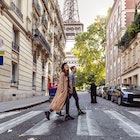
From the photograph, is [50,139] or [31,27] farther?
[31,27]

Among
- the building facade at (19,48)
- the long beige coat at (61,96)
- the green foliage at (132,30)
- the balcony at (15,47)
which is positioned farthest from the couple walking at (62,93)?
the green foliage at (132,30)

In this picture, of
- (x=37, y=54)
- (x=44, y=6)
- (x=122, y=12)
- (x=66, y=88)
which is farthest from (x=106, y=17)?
(x=66, y=88)

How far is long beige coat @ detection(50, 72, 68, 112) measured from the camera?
25.9 ft

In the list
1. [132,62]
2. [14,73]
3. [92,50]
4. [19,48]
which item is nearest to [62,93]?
[14,73]

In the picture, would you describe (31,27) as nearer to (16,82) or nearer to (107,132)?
(16,82)

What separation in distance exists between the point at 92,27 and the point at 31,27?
1204 inches

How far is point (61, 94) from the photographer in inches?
315

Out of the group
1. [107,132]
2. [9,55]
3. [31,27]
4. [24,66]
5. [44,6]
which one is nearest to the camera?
[107,132]

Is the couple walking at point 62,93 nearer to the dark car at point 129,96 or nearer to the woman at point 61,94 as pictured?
the woman at point 61,94

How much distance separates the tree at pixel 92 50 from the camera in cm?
5603

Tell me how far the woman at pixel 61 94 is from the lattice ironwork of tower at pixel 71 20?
94226 millimetres

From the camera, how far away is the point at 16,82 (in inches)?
821

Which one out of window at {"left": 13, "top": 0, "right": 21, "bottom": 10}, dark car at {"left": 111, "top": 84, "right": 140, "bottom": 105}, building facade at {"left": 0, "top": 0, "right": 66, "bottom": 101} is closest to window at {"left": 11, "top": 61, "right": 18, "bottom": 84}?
building facade at {"left": 0, "top": 0, "right": 66, "bottom": 101}

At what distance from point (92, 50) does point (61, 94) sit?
160 feet
